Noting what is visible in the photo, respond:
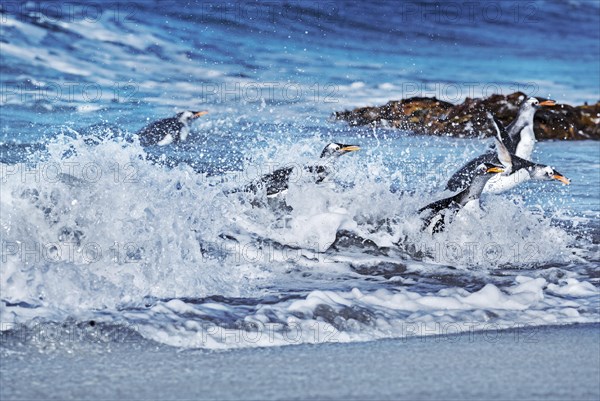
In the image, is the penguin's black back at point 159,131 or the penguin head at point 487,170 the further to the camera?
the penguin's black back at point 159,131

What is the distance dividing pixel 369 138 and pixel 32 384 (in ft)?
24.5

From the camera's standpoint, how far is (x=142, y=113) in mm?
10906

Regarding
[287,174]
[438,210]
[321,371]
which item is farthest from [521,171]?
[321,371]

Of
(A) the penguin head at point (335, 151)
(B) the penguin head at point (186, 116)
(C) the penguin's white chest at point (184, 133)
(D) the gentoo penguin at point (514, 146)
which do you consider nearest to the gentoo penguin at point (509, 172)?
(D) the gentoo penguin at point (514, 146)

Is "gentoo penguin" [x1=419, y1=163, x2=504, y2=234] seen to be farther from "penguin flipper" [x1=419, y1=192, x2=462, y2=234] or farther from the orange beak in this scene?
the orange beak

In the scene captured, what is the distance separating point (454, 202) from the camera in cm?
653

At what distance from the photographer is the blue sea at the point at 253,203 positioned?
4387 millimetres

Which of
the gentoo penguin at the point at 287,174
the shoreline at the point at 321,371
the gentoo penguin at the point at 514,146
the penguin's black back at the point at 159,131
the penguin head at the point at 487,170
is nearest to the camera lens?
the shoreline at the point at 321,371

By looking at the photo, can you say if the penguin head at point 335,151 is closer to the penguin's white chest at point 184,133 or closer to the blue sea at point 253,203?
the blue sea at point 253,203

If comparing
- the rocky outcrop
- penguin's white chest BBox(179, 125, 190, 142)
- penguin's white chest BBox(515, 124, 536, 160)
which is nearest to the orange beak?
penguin's white chest BBox(515, 124, 536, 160)

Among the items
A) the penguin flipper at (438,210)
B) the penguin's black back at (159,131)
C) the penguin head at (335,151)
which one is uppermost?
the penguin head at (335,151)

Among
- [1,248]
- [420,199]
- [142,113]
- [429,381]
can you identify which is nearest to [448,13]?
[142,113]

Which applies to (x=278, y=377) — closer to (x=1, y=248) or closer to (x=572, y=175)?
(x=1, y=248)

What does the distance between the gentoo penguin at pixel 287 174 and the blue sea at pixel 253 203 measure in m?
0.10
